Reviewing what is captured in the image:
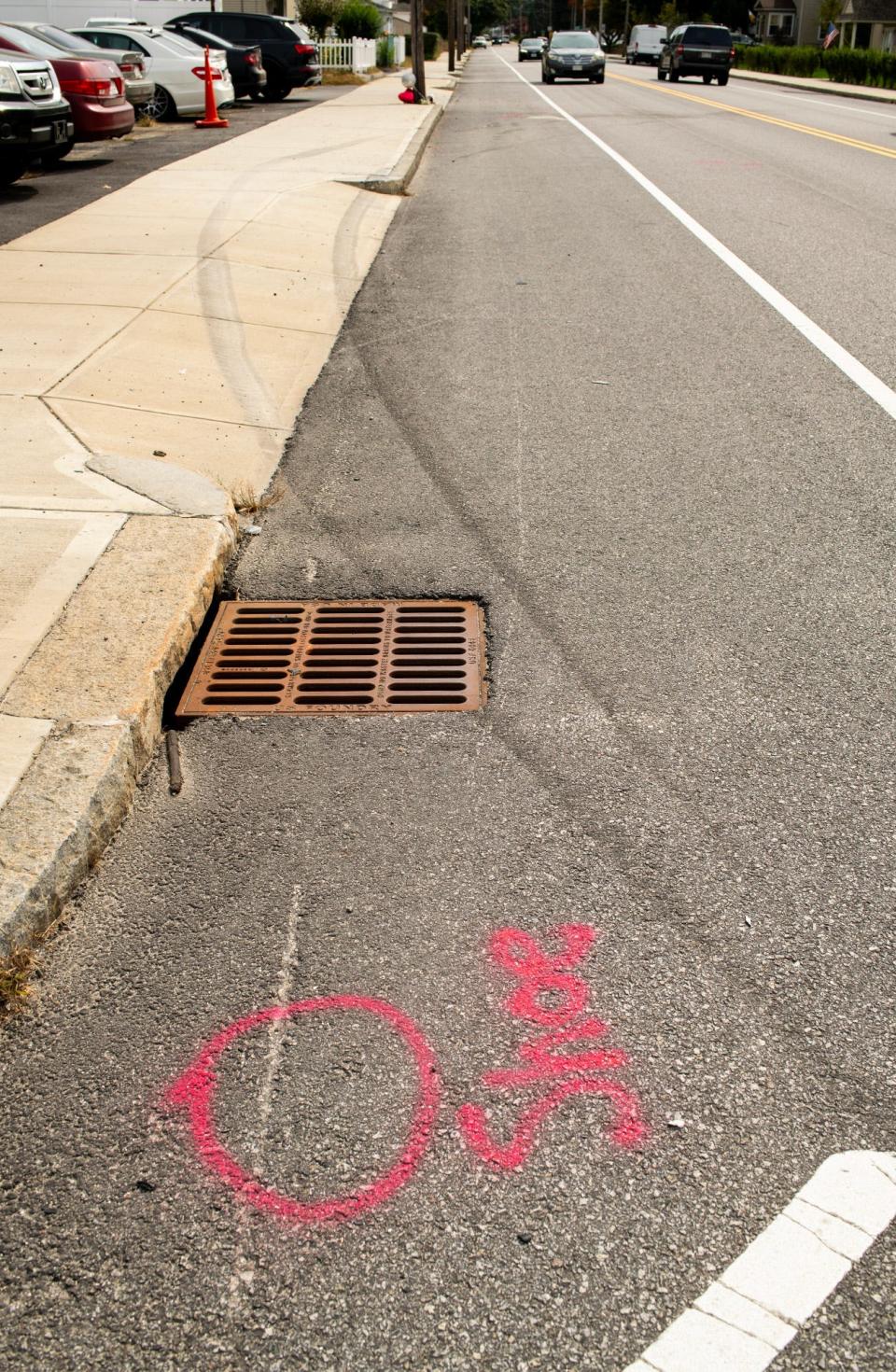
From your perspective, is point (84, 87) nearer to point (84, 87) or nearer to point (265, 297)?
point (84, 87)

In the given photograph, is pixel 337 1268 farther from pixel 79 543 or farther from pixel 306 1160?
pixel 79 543

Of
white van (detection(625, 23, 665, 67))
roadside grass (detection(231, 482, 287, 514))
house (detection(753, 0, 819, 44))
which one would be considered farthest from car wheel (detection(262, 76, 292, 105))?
house (detection(753, 0, 819, 44))

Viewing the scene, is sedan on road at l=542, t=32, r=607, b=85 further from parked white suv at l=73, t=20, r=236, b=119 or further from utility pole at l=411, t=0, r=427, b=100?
parked white suv at l=73, t=20, r=236, b=119

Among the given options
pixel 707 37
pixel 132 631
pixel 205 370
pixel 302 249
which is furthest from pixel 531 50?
pixel 132 631

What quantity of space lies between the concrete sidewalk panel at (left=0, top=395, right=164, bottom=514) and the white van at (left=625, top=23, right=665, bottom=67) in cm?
6581

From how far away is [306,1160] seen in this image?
2451 millimetres

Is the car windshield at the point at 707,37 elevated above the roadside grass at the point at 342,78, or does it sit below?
above

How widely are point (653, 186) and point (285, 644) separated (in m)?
12.6

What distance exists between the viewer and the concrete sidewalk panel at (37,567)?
4.19 m

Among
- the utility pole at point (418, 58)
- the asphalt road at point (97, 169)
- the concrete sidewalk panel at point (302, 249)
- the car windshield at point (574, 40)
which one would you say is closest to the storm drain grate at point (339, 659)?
the concrete sidewalk panel at point (302, 249)

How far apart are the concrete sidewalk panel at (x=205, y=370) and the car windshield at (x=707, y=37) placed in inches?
1629

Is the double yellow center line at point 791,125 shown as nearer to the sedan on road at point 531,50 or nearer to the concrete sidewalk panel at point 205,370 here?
the concrete sidewalk panel at point 205,370

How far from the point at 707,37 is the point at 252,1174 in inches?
1914

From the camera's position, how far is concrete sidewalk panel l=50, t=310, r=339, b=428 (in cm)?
696
